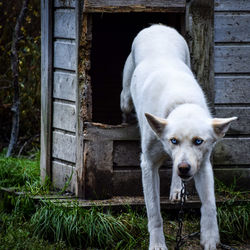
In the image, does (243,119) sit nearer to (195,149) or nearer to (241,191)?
(241,191)

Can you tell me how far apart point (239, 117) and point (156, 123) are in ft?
6.20

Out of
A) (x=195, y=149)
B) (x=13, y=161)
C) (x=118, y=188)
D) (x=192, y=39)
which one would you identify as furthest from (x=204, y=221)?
(x=13, y=161)

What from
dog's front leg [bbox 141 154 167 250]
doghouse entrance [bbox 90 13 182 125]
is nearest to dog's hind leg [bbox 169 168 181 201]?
dog's front leg [bbox 141 154 167 250]

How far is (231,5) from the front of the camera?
605 centimetres

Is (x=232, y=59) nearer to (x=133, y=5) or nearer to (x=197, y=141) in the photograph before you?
(x=133, y=5)

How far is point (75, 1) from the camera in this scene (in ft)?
19.7

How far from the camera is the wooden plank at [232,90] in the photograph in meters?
6.11

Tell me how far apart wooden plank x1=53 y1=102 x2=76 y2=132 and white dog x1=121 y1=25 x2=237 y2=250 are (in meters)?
0.71

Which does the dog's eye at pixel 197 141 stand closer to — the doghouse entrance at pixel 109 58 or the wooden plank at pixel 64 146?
the wooden plank at pixel 64 146

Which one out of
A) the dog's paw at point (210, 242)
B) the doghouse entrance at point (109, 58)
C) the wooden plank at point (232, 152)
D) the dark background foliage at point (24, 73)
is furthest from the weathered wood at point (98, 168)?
the dark background foliage at point (24, 73)

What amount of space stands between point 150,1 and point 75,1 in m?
0.78

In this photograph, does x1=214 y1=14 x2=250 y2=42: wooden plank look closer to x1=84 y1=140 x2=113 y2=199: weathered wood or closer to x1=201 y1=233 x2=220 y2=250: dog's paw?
x1=84 y1=140 x2=113 y2=199: weathered wood

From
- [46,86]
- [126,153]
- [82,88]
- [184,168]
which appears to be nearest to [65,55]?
[46,86]

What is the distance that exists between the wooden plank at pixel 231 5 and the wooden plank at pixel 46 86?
1907 mm
